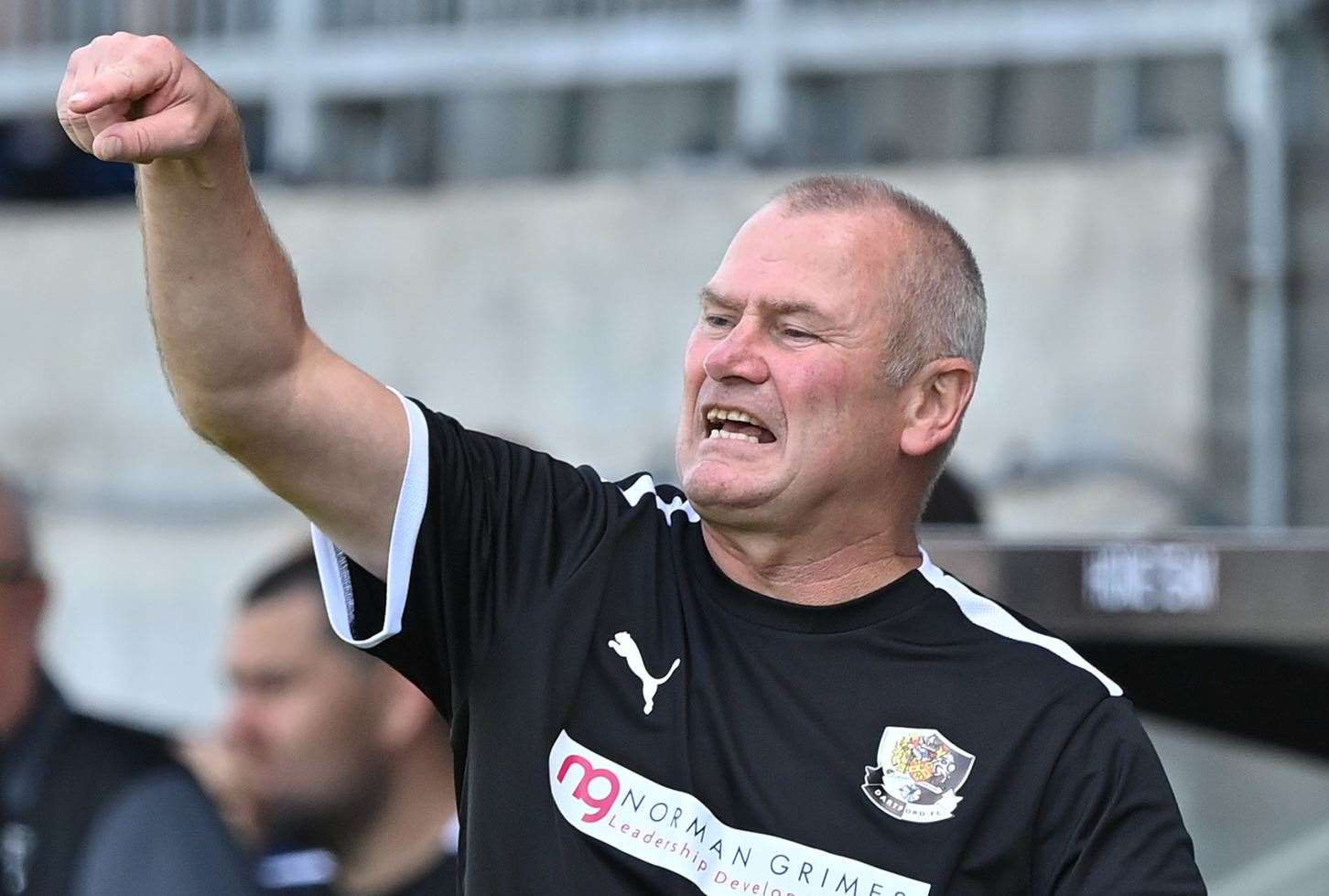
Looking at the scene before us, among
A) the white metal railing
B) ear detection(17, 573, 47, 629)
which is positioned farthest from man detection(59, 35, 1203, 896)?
the white metal railing

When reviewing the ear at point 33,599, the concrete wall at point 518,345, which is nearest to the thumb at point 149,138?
the ear at point 33,599

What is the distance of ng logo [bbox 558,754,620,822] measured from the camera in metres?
2.27

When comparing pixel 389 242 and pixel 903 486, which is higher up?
pixel 903 486

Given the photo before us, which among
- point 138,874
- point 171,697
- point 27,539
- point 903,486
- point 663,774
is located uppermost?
point 903,486

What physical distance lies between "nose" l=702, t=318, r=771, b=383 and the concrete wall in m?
4.25

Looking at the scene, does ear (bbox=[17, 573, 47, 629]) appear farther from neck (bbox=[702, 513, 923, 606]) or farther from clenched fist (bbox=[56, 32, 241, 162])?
clenched fist (bbox=[56, 32, 241, 162])

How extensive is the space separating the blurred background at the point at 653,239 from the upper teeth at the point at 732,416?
308cm

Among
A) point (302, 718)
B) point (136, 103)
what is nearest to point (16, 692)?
point (302, 718)

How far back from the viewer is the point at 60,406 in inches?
316

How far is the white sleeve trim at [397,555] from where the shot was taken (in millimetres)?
2266

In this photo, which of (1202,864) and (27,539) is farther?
(1202,864)

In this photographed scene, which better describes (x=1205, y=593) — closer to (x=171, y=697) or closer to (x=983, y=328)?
(x=983, y=328)

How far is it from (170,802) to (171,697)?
155 inches

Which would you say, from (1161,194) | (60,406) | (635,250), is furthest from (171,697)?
(1161,194)
